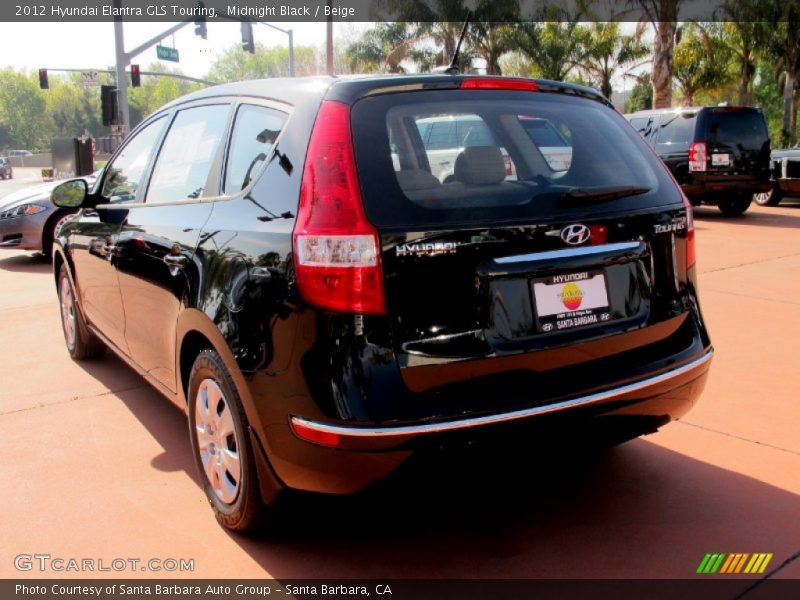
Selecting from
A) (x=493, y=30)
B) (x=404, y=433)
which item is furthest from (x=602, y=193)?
(x=493, y=30)

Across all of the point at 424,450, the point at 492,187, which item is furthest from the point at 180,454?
the point at 492,187

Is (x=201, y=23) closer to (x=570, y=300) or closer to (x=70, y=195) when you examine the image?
(x=70, y=195)

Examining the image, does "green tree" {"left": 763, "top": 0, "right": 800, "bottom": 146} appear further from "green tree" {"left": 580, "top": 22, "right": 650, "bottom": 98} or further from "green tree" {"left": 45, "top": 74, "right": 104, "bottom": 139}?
"green tree" {"left": 45, "top": 74, "right": 104, "bottom": 139}

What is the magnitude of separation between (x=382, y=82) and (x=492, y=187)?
52 cm

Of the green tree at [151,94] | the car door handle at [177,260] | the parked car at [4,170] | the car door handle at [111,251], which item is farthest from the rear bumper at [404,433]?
the green tree at [151,94]

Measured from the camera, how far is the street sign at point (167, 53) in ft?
84.9

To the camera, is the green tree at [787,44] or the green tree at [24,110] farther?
the green tree at [24,110]

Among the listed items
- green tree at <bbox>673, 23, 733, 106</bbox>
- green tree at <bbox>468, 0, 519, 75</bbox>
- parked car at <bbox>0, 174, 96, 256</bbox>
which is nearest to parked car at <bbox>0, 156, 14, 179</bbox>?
green tree at <bbox>468, 0, 519, 75</bbox>

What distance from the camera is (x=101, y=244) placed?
4.32 metres

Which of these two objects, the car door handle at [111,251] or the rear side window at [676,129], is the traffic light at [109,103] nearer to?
the rear side window at [676,129]

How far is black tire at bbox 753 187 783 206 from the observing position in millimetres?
15493

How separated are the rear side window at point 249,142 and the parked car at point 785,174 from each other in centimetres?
1379

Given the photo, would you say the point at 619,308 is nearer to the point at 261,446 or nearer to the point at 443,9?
the point at 261,446

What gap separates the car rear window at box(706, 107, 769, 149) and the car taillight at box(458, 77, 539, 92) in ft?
37.4
